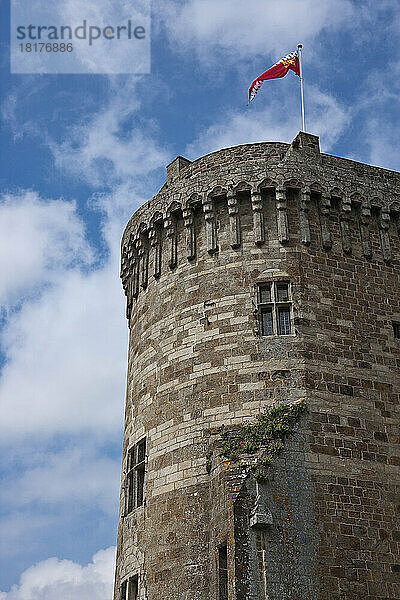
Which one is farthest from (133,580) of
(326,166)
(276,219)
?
(326,166)

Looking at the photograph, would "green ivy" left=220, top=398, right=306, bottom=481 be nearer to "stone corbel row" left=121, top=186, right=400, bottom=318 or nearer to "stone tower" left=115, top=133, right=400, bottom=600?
"stone tower" left=115, top=133, right=400, bottom=600

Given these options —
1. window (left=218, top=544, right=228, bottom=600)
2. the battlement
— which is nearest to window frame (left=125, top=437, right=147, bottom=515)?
window (left=218, top=544, right=228, bottom=600)

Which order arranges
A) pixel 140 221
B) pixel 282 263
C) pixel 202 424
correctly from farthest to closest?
pixel 140 221 → pixel 282 263 → pixel 202 424

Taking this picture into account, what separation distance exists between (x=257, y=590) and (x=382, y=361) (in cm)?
653

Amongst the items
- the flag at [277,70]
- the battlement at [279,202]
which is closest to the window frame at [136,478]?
the battlement at [279,202]

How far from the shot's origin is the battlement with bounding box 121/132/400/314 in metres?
18.6

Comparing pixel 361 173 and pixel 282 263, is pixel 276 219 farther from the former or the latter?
pixel 361 173

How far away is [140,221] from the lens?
2103cm

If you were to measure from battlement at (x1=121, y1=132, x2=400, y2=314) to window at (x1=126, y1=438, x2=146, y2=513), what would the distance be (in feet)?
15.3

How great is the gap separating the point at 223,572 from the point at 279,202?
9209 millimetres

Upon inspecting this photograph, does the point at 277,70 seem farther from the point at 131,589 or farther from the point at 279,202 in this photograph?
the point at 131,589

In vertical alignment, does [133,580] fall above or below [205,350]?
below

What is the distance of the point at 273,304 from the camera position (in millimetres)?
17500

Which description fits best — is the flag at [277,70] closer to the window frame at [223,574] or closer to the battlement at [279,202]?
the battlement at [279,202]
